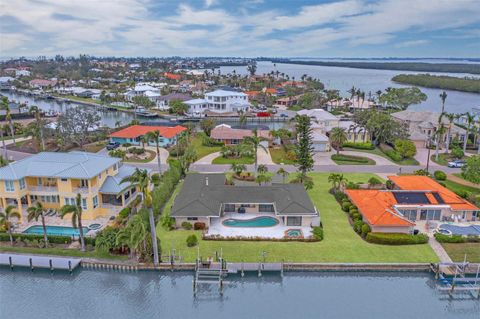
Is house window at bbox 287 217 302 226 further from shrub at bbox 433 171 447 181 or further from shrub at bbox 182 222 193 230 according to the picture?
shrub at bbox 433 171 447 181

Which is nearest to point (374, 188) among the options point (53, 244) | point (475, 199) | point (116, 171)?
point (475, 199)

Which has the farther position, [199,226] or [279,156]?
[279,156]

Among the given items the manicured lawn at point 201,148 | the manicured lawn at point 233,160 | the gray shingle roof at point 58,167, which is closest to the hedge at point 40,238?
the gray shingle roof at point 58,167

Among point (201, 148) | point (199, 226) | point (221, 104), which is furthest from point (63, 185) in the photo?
point (221, 104)

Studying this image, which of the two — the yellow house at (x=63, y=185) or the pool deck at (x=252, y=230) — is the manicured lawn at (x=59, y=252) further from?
the pool deck at (x=252, y=230)

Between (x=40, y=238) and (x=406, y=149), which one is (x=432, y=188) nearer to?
(x=406, y=149)

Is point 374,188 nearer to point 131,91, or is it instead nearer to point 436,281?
point 436,281
